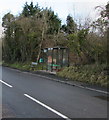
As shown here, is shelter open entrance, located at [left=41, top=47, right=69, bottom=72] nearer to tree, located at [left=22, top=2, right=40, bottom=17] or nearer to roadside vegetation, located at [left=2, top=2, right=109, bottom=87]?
roadside vegetation, located at [left=2, top=2, right=109, bottom=87]

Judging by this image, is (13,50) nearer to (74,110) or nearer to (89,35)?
(89,35)

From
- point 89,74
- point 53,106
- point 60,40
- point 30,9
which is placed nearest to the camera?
point 53,106

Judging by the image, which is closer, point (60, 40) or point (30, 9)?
point (60, 40)

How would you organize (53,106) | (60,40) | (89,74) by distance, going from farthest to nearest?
(60,40)
(89,74)
(53,106)

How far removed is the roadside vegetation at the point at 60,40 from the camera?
16578 mm

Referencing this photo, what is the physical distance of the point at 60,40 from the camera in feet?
110

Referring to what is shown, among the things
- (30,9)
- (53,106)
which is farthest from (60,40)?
(53,106)

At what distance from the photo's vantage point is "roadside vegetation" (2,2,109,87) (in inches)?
653

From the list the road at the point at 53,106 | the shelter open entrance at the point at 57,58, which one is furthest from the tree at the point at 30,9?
the road at the point at 53,106

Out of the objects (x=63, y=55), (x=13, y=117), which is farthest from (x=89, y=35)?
(x=13, y=117)

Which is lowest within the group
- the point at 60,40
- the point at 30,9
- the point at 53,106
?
the point at 53,106

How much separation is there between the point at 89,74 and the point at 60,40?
17.4m

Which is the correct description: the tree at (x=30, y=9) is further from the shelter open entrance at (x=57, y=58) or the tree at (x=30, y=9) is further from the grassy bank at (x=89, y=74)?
the grassy bank at (x=89, y=74)

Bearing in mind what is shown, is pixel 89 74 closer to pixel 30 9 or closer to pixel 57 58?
pixel 57 58
